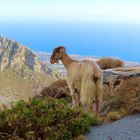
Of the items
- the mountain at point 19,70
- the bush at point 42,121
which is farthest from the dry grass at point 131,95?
the mountain at point 19,70

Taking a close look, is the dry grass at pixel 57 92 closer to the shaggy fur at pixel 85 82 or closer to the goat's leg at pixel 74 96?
the goat's leg at pixel 74 96

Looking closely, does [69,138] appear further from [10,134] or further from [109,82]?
[109,82]

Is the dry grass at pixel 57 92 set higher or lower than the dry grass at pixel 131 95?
lower

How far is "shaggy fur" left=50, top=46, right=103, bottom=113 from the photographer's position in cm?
1270

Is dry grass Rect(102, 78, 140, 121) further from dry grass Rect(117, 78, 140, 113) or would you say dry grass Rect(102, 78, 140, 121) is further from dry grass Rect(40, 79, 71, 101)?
dry grass Rect(40, 79, 71, 101)

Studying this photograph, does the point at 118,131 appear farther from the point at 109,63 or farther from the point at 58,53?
the point at 109,63

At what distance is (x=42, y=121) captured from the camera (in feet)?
28.9

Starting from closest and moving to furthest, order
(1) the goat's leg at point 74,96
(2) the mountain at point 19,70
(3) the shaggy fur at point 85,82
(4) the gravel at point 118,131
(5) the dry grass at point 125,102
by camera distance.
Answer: (4) the gravel at point 118,131, (5) the dry grass at point 125,102, (3) the shaggy fur at point 85,82, (1) the goat's leg at point 74,96, (2) the mountain at point 19,70

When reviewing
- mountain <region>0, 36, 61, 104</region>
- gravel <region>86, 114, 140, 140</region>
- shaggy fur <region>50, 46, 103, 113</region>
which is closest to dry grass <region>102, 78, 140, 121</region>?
shaggy fur <region>50, 46, 103, 113</region>

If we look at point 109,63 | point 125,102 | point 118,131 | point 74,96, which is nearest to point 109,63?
point 109,63

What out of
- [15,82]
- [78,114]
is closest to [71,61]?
[78,114]

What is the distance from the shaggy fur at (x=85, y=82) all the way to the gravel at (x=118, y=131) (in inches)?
85.1

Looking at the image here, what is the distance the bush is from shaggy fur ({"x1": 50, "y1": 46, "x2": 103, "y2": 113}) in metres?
2.83

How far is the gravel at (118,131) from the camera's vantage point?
917cm
